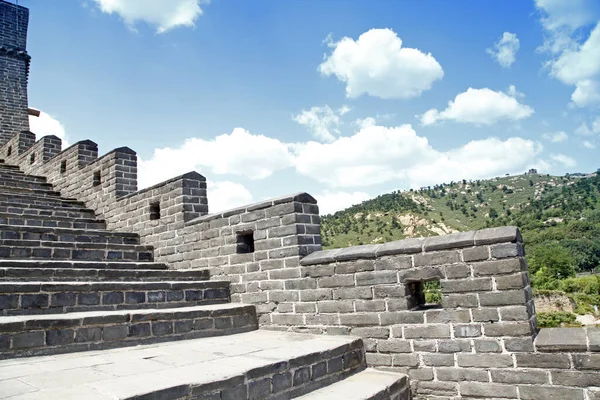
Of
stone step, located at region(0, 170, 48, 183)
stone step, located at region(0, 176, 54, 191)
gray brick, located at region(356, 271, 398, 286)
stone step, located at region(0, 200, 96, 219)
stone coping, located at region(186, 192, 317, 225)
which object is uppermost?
stone step, located at region(0, 170, 48, 183)

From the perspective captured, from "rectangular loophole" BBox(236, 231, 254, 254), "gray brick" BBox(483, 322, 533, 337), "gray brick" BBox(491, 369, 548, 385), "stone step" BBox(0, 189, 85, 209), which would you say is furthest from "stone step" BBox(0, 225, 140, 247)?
"gray brick" BBox(491, 369, 548, 385)

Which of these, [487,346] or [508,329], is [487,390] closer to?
[487,346]

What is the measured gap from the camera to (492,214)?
234ft

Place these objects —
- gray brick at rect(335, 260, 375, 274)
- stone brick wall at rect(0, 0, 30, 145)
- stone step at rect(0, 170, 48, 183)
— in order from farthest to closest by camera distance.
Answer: stone brick wall at rect(0, 0, 30, 145), stone step at rect(0, 170, 48, 183), gray brick at rect(335, 260, 375, 274)

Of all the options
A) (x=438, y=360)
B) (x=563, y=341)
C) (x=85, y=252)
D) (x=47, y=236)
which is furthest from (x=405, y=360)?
(x=47, y=236)

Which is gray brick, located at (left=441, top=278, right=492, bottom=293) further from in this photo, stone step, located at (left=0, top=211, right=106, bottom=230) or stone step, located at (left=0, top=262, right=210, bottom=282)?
stone step, located at (left=0, top=211, right=106, bottom=230)

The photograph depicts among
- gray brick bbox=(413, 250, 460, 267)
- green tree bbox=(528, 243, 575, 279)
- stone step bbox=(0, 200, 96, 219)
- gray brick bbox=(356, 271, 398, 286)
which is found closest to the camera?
gray brick bbox=(413, 250, 460, 267)

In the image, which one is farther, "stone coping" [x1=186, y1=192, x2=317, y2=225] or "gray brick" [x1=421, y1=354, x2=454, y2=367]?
A: "stone coping" [x1=186, y1=192, x2=317, y2=225]

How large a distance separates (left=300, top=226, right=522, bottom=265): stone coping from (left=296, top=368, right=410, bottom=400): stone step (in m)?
1.19

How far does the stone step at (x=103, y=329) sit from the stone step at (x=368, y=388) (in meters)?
1.60

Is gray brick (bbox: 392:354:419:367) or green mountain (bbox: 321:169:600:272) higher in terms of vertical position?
green mountain (bbox: 321:169:600:272)

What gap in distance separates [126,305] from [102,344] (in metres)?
0.92

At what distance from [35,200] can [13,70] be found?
13.4 meters

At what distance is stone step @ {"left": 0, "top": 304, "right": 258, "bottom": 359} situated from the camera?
327 cm
